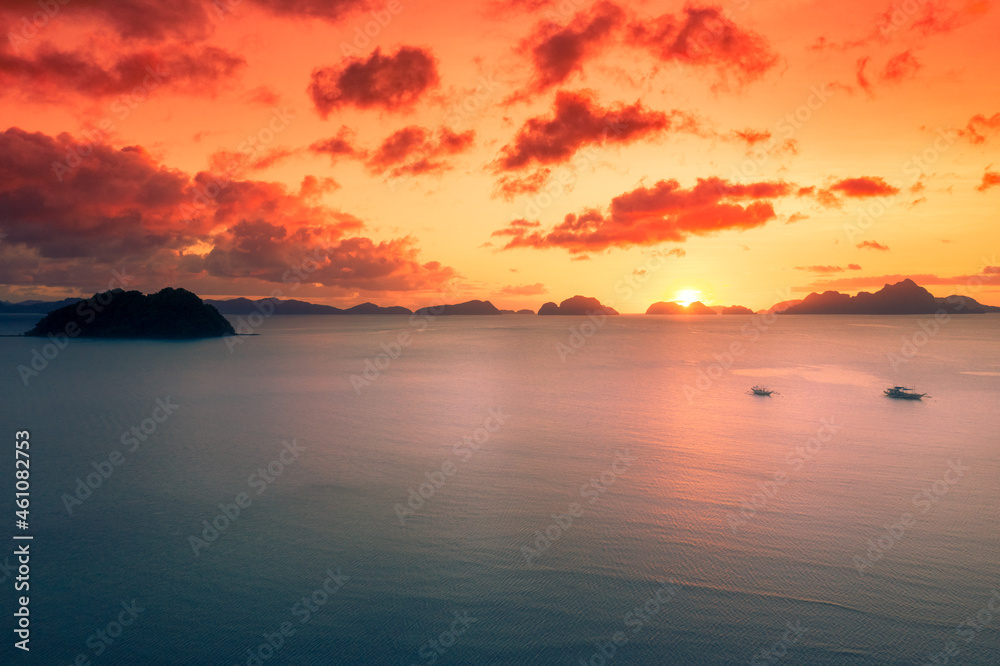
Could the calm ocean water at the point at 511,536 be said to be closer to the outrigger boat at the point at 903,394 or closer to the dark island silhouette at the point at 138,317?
the outrigger boat at the point at 903,394

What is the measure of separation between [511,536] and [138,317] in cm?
12986

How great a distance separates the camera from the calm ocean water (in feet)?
35.3

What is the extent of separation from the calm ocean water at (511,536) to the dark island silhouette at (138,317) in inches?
3435

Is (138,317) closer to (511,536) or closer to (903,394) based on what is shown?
(511,536)

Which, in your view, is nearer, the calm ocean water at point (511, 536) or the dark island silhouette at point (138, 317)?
the calm ocean water at point (511, 536)

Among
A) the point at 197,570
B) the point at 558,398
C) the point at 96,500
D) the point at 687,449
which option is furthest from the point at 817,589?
the point at 558,398

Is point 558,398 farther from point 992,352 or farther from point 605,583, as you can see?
point 992,352

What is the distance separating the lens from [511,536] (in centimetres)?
1555

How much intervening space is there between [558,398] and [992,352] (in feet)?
310

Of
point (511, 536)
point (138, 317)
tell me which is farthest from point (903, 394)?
point (138, 317)

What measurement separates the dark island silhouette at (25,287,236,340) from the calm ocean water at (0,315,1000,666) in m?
87.2

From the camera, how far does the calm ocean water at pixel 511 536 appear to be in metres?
10.8

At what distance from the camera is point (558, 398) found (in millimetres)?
43125

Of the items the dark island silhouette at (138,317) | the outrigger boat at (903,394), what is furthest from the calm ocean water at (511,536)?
the dark island silhouette at (138,317)
